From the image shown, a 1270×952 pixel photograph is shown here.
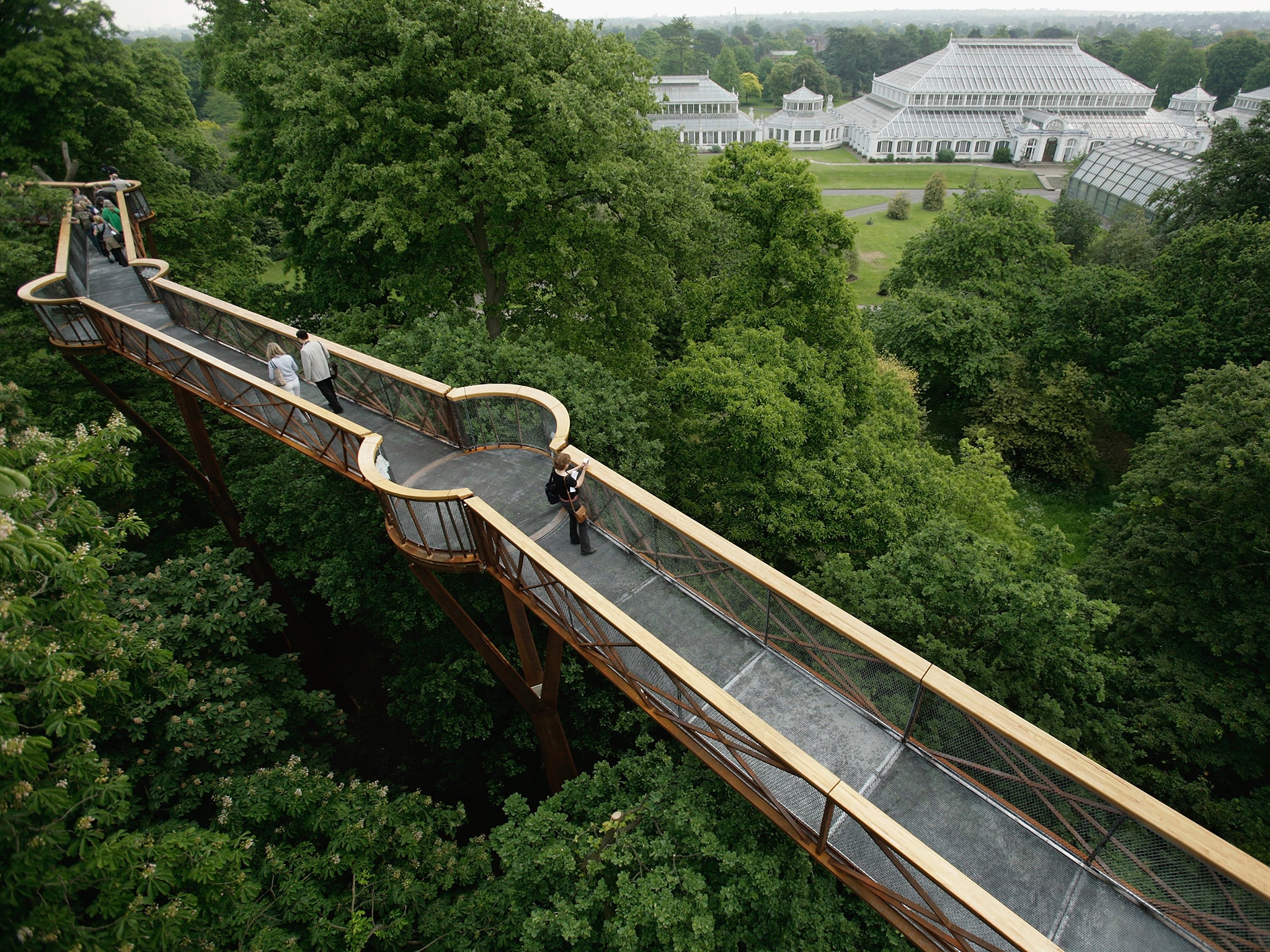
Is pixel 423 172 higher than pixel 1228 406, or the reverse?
pixel 423 172

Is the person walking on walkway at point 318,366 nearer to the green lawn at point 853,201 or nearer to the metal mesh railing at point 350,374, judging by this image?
the metal mesh railing at point 350,374

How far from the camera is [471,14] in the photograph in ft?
44.4

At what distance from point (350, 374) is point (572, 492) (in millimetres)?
5711

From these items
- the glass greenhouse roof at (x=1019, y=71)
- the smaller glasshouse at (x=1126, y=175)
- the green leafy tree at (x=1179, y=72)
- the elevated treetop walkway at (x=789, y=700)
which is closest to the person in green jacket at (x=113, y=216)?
the elevated treetop walkway at (x=789, y=700)

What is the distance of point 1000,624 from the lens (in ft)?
33.1

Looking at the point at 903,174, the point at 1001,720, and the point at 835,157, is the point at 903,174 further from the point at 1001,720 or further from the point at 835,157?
the point at 1001,720

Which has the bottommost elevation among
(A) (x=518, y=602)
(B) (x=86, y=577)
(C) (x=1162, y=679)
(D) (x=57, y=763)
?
(C) (x=1162, y=679)

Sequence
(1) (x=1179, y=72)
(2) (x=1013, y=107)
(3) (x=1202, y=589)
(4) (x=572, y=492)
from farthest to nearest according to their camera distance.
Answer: (1) (x=1179, y=72), (2) (x=1013, y=107), (3) (x=1202, y=589), (4) (x=572, y=492)

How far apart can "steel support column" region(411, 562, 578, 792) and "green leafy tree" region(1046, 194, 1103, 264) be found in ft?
130

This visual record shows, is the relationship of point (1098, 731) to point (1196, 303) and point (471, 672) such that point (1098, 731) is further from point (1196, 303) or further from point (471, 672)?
point (1196, 303)

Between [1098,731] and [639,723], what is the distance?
7312mm

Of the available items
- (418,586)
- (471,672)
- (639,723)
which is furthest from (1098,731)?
(418,586)

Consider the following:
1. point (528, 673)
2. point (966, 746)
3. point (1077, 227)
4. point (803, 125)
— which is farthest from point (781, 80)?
point (966, 746)

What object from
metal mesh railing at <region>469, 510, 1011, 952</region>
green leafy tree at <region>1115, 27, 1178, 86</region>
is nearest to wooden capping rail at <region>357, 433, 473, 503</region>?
metal mesh railing at <region>469, 510, 1011, 952</region>
